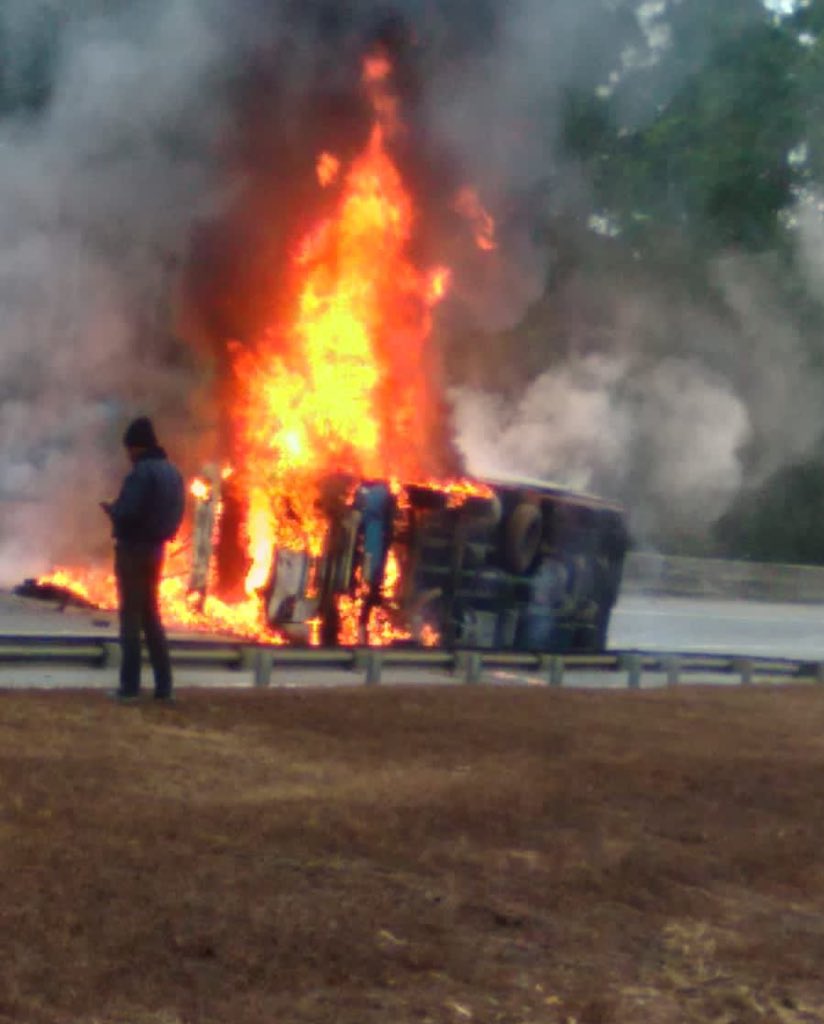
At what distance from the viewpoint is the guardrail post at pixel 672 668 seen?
51.9ft

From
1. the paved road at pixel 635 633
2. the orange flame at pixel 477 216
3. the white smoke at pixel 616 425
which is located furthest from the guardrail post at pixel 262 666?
the white smoke at pixel 616 425

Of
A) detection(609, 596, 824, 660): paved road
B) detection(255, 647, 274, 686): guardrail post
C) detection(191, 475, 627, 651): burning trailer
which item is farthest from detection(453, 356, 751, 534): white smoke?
detection(255, 647, 274, 686): guardrail post

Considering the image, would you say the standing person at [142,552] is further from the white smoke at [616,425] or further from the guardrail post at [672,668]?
the white smoke at [616,425]

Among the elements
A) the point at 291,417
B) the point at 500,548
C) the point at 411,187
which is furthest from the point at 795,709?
the point at 411,187

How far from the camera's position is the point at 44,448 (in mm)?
21062

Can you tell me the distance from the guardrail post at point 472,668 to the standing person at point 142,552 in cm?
373

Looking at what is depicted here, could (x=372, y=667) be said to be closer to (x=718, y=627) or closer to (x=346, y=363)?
(x=346, y=363)

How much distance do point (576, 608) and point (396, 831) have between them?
31.2 feet

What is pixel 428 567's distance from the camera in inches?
593

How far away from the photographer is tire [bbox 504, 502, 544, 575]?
15.6 meters

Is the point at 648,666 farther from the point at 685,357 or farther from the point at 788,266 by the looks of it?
the point at 788,266

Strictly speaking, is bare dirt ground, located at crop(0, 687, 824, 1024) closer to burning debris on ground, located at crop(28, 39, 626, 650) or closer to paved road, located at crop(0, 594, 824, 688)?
paved road, located at crop(0, 594, 824, 688)

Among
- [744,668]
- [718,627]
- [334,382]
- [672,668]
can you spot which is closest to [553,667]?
[672,668]

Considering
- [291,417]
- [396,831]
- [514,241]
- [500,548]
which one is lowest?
[396,831]
